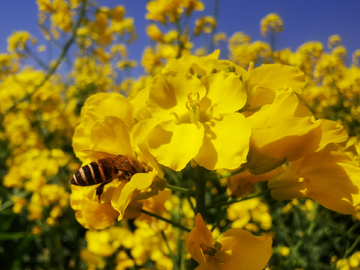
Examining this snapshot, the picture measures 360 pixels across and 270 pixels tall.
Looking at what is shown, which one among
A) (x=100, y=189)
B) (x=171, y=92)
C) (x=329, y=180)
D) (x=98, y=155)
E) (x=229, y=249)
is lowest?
(x=229, y=249)

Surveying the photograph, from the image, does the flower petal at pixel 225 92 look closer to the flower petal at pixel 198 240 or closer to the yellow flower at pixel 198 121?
the yellow flower at pixel 198 121

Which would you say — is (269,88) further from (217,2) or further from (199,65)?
(217,2)

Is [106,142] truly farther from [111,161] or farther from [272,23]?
[272,23]


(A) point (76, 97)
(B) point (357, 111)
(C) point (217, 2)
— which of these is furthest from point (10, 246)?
(B) point (357, 111)

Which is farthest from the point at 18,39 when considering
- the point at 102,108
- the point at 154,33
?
the point at 102,108

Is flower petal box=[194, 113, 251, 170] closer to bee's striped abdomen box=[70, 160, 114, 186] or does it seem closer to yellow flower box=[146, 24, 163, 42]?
bee's striped abdomen box=[70, 160, 114, 186]

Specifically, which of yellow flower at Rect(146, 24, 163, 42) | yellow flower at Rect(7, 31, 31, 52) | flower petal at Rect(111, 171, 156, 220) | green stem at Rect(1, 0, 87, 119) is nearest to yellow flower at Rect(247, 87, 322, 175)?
flower petal at Rect(111, 171, 156, 220)

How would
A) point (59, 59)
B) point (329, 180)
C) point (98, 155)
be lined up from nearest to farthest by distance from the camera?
1. point (329, 180)
2. point (98, 155)
3. point (59, 59)
